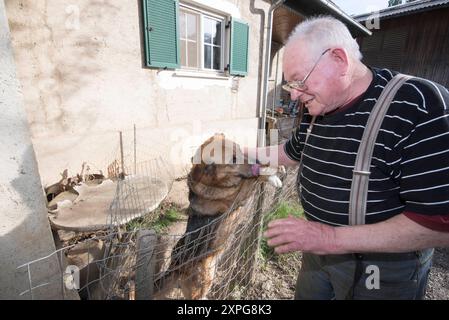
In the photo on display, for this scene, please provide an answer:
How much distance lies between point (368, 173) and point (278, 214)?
85.3 inches

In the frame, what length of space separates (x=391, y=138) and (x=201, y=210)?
1.40 meters

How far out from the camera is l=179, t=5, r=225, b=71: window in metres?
4.69

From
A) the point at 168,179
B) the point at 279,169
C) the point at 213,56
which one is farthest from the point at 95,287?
the point at 213,56

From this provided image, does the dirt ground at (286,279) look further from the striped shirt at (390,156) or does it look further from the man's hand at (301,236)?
the man's hand at (301,236)

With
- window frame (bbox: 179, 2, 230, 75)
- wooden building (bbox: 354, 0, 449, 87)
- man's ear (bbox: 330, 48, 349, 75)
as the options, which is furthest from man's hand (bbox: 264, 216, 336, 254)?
wooden building (bbox: 354, 0, 449, 87)

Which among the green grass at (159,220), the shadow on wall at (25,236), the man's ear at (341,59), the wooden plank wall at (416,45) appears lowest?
the green grass at (159,220)

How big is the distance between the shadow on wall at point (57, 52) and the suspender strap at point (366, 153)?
3555 millimetres

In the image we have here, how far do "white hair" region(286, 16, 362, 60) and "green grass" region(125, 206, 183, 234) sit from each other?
280 centimetres

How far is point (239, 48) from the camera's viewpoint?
5.46 metres

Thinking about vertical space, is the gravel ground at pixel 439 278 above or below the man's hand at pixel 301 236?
below

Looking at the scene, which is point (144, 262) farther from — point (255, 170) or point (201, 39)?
point (201, 39)

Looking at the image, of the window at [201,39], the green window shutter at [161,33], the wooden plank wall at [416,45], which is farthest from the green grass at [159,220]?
the wooden plank wall at [416,45]

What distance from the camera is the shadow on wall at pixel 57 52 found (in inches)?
116

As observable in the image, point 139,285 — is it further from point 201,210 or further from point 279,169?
point 279,169
